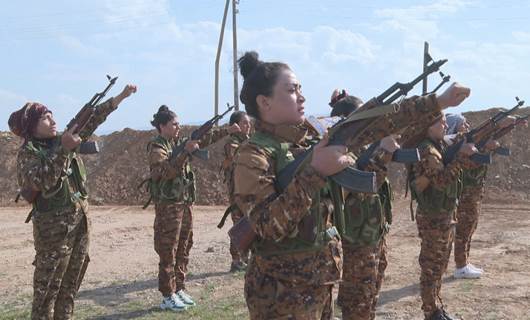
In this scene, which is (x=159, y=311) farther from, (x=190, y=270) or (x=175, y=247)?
(x=190, y=270)

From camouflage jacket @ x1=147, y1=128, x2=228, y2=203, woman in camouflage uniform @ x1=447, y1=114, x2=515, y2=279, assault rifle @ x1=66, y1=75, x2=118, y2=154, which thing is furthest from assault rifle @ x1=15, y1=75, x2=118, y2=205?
woman in camouflage uniform @ x1=447, y1=114, x2=515, y2=279

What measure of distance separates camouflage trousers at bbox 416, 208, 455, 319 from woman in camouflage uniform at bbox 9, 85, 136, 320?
3.06m

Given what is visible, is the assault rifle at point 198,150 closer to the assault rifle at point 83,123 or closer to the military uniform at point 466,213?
the assault rifle at point 83,123

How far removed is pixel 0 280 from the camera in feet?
26.5

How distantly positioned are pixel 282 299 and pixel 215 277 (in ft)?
17.3

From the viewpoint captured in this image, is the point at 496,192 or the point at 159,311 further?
the point at 496,192

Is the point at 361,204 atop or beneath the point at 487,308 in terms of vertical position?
atop

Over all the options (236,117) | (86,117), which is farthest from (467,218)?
(86,117)

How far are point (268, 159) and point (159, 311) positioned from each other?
4176mm

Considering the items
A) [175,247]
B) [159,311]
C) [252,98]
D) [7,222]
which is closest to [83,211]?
[175,247]

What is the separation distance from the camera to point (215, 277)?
7.82 m

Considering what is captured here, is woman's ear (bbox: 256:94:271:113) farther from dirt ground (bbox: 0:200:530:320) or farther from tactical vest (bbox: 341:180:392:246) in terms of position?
dirt ground (bbox: 0:200:530:320)

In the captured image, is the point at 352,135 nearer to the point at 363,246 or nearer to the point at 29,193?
the point at 363,246

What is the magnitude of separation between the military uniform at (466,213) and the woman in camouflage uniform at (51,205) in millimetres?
4685
